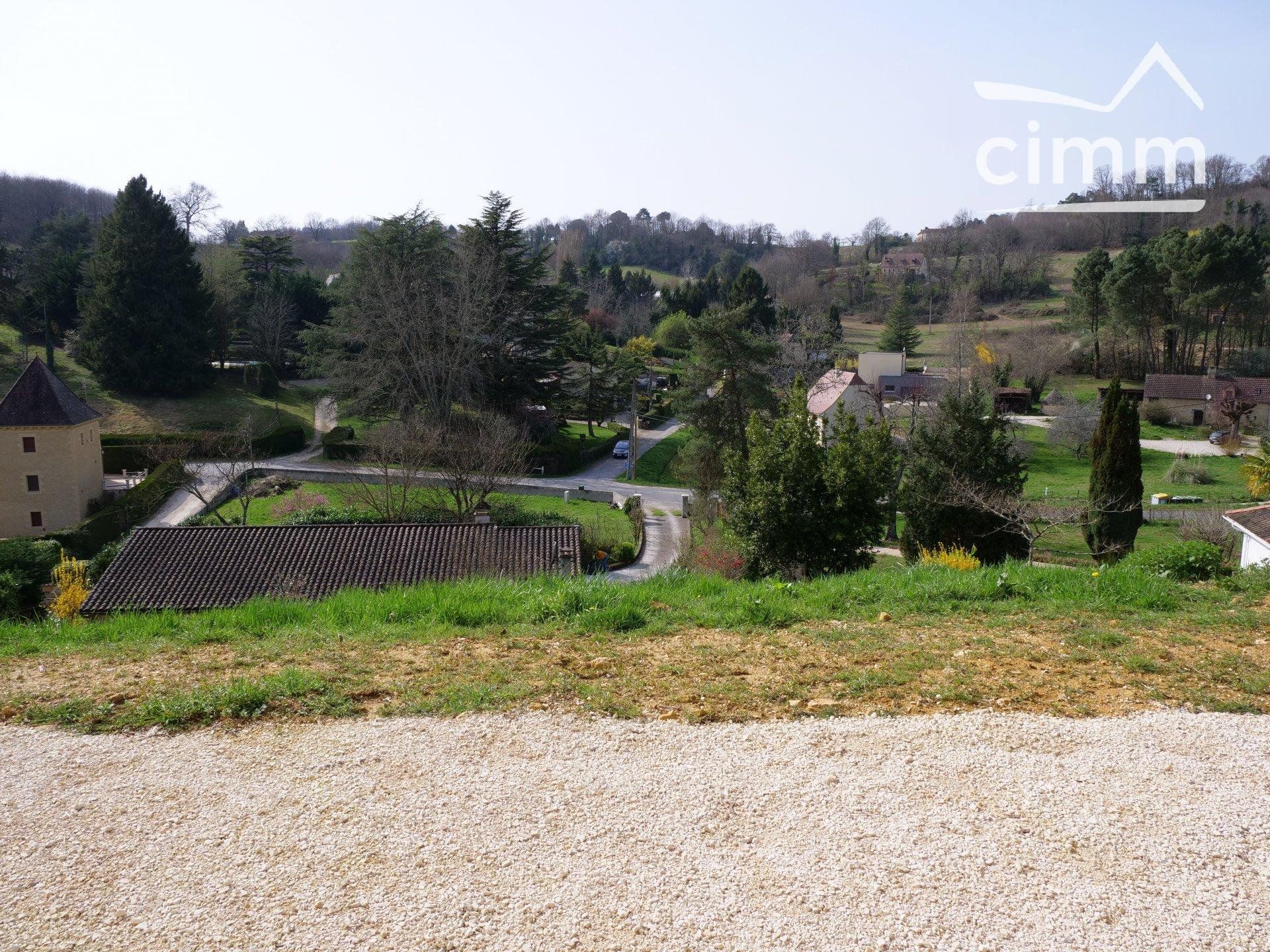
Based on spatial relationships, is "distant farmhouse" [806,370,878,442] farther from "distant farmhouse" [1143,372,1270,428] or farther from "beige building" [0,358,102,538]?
"beige building" [0,358,102,538]

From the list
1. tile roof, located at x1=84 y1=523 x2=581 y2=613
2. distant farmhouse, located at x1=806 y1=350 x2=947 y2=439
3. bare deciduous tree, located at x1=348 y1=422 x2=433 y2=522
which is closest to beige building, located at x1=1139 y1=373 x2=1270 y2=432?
distant farmhouse, located at x1=806 y1=350 x2=947 y2=439

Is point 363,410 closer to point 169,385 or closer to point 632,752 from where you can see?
point 169,385

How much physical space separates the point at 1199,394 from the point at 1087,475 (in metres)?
15.3

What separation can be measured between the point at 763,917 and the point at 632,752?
1409 millimetres

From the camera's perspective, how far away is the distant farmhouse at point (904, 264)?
88.6 metres

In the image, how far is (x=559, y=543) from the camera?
17.1m

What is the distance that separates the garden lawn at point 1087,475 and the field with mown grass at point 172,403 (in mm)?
32830

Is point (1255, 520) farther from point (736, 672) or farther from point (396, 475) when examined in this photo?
point (396, 475)

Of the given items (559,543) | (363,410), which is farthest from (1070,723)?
(363,410)

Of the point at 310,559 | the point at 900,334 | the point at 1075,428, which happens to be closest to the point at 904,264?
the point at 900,334

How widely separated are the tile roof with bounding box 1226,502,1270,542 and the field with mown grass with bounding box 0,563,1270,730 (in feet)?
29.6

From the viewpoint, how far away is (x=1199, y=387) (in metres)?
47.2

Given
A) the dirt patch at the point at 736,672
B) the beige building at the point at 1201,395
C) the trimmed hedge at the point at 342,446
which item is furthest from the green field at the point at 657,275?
the dirt patch at the point at 736,672

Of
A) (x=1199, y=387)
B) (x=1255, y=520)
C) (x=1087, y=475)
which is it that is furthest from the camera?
(x=1199, y=387)
